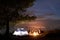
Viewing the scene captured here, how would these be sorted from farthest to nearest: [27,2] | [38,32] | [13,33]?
[27,2] → [13,33] → [38,32]

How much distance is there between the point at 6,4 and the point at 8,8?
31 centimetres

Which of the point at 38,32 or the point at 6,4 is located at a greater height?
the point at 6,4

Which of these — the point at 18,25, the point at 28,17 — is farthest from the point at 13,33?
the point at 28,17

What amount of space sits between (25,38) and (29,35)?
0.33 metres

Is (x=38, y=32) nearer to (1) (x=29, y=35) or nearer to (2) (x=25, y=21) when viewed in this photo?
(1) (x=29, y=35)

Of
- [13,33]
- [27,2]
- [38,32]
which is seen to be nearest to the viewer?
[38,32]

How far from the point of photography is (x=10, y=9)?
40.4 feet

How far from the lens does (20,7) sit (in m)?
12.6

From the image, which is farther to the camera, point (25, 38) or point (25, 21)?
point (25, 21)

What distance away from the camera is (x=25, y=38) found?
37.1 feet

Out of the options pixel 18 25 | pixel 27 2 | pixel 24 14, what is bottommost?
pixel 18 25

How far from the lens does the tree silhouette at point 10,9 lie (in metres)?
12.1

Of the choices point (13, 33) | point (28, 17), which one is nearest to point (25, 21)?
point (28, 17)

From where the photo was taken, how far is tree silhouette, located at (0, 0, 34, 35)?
12.1 meters
